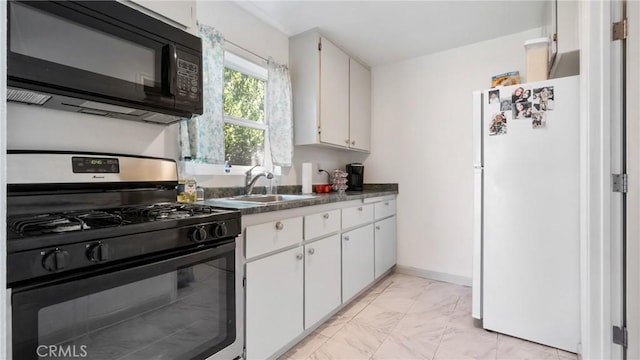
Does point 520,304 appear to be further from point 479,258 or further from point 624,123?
point 624,123

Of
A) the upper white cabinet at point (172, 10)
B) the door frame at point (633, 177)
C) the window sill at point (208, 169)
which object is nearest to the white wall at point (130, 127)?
the window sill at point (208, 169)

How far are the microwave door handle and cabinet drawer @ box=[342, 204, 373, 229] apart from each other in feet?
4.63

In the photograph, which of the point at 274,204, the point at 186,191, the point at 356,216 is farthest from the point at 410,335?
the point at 186,191

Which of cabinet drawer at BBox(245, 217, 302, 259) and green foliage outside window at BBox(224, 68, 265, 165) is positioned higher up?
green foliage outside window at BBox(224, 68, 265, 165)

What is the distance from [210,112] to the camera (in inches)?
73.7

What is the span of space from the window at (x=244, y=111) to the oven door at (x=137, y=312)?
1184 millimetres

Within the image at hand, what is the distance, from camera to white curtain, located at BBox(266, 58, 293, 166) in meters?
2.46

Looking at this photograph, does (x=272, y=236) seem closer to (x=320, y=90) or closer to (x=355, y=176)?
(x=320, y=90)

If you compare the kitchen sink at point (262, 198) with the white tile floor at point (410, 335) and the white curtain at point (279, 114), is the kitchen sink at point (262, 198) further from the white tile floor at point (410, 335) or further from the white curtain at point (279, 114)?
the white tile floor at point (410, 335)

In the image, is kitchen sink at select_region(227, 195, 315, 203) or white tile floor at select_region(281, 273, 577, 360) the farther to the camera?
kitchen sink at select_region(227, 195, 315, 203)

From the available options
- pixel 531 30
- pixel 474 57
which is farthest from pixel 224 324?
pixel 531 30

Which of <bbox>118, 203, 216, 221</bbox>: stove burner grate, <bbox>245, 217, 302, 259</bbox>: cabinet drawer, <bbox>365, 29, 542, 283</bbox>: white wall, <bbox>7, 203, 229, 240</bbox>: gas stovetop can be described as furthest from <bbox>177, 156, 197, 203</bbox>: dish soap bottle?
<bbox>365, 29, 542, 283</bbox>: white wall

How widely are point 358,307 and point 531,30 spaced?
2.80 meters

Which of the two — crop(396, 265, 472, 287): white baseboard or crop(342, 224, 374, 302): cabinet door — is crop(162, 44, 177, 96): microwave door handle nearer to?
crop(342, 224, 374, 302): cabinet door
